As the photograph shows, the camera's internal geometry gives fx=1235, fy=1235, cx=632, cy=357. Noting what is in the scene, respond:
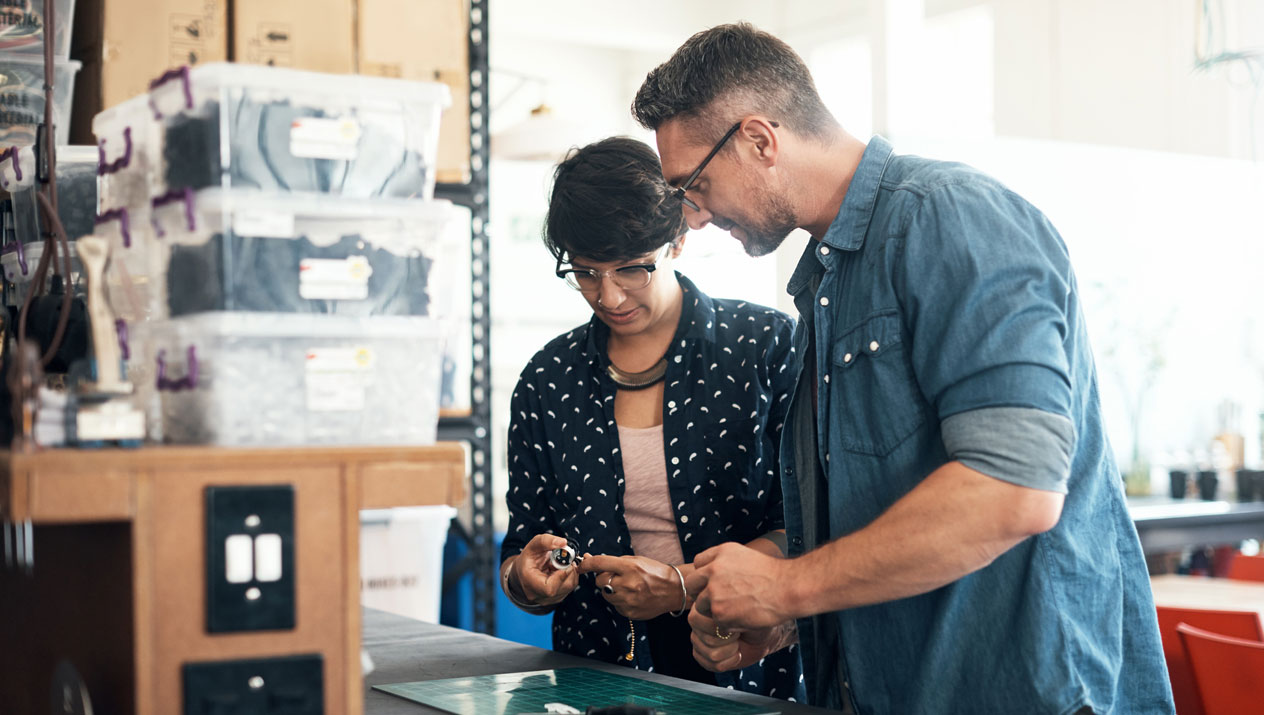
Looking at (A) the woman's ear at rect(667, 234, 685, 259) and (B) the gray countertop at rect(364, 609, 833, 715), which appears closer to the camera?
(B) the gray countertop at rect(364, 609, 833, 715)

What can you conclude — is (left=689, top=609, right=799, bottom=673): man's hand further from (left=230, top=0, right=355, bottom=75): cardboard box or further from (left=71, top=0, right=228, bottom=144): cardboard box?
(left=71, top=0, right=228, bottom=144): cardboard box

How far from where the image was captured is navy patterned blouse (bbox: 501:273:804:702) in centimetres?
205

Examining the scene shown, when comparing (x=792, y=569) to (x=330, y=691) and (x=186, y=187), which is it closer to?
(x=330, y=691)

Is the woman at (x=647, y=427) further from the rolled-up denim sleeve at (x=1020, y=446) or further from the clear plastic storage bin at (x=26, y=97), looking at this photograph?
the clear plastic storage bin at (x=26, y=97)

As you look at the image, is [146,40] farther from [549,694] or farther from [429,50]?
[549,694]

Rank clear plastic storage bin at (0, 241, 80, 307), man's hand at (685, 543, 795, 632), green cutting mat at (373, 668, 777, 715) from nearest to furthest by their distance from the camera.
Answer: man's hand at (685, 543, 795, 632) → green cutting mat at (373, 668, 777, 715) → clear plastic storage bin at (0, 241, 80, 307)

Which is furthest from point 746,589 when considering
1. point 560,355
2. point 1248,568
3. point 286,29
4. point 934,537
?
point 1248,568

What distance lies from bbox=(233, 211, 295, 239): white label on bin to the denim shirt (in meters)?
0.71

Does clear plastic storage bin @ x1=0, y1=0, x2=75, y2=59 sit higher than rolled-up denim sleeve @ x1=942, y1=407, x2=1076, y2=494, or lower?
higher

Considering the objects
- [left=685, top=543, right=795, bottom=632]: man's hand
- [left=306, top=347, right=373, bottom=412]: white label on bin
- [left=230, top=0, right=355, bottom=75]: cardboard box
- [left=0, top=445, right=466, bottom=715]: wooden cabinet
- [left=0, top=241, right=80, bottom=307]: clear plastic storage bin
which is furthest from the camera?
[left=230, top=0, right=355, bottom=75]: cardboard box

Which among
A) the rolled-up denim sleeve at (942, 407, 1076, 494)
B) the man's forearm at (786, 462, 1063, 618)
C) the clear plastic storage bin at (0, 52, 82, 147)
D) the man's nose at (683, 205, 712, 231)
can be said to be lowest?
the man's forearm at (786, 462, 1063, 618)

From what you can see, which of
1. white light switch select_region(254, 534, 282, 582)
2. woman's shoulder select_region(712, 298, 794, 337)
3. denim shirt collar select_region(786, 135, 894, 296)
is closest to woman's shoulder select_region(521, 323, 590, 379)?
woman's shoulder select_region(712, 298, 794, 337)

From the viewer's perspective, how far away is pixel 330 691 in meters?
1.18

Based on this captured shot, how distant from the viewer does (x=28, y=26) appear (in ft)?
6.93
